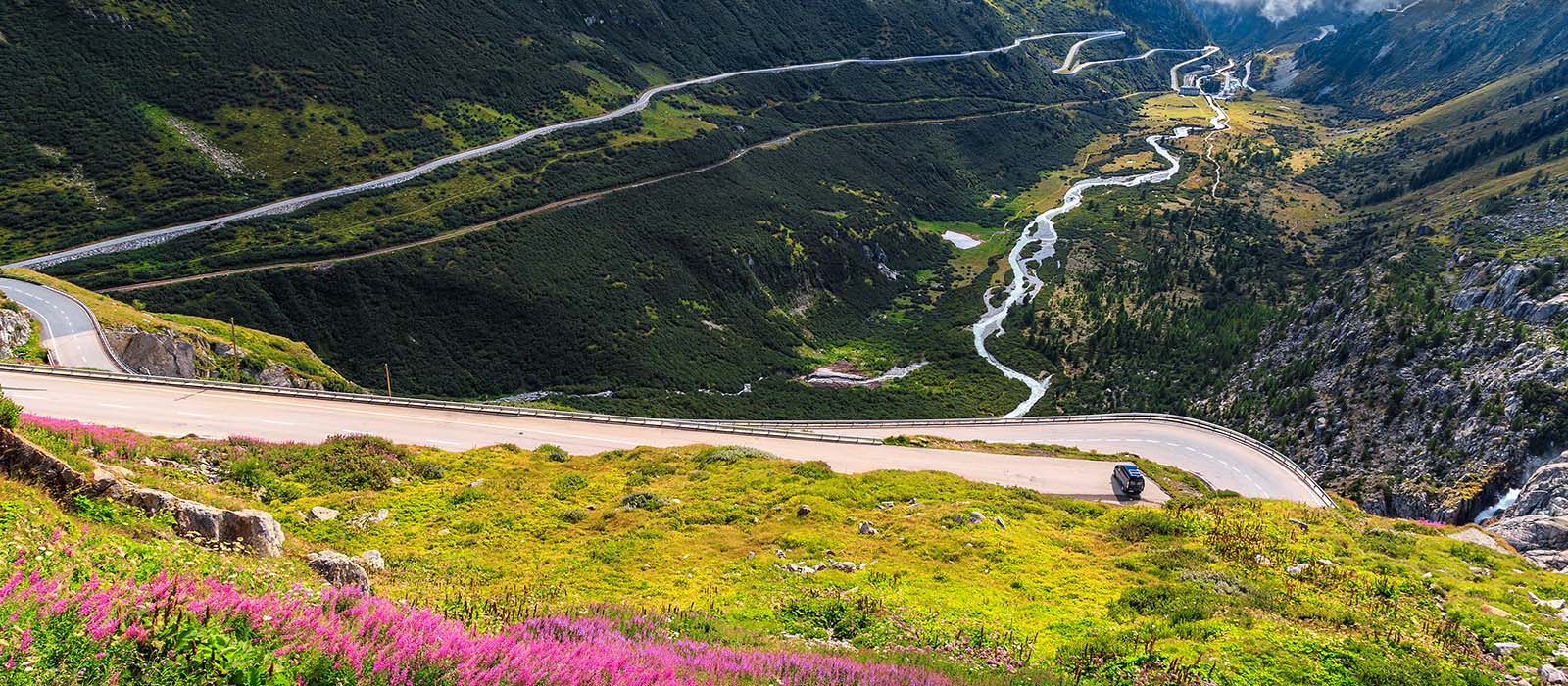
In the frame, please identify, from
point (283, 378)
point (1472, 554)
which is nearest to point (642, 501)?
point (1472, 554)

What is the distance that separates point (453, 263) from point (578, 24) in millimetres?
87331

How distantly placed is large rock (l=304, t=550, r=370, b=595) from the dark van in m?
30.0

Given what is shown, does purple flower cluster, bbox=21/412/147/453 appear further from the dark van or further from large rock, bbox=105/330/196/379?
the dark van

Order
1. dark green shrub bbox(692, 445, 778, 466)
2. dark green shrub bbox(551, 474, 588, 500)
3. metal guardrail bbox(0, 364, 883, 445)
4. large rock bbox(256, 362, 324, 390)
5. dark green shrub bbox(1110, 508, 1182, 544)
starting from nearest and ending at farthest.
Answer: dark green shrub bbox(1110, 508, 1182, 544)
dark green shrub bbox(551, 474, 588, 500)
dark green shrub bbox(692, 445, 778, 466)
metal guardrail bbox(0, 364, 883, 445)
large rock bbox(256, 362, 324, 390)

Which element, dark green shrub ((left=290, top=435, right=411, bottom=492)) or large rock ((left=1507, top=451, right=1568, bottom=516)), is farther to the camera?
large rock ((left=1507, top=451, right=1568, bottom=516))

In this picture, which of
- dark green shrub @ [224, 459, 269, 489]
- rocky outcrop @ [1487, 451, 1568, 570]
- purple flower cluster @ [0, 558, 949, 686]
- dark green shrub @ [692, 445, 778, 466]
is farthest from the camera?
dark green shrub @ [692, 445, 778, 466]

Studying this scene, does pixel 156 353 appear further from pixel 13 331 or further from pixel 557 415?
pixel 557 415

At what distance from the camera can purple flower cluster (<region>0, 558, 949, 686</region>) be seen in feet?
20.7

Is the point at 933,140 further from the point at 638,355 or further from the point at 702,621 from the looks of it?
the point at 702,621

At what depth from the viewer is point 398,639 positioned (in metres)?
7.27

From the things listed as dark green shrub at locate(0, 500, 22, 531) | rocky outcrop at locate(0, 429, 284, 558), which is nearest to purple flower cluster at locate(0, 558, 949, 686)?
dark green shrub at locate(0, 500, 22, 531)

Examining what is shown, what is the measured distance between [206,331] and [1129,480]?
57.3 meters

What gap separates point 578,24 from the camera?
14475 centimetres

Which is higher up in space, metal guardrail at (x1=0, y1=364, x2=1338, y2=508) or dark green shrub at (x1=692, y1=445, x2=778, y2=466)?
metal guardrail at (x1=0, y1=364, x2=1338, y2=508)
